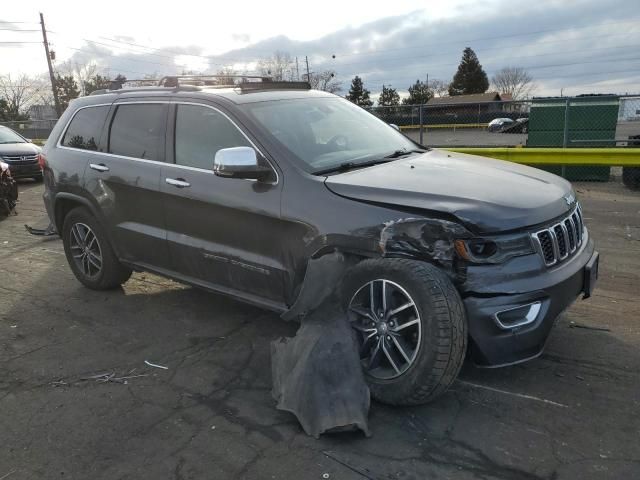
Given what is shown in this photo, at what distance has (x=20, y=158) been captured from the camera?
13.6 meters

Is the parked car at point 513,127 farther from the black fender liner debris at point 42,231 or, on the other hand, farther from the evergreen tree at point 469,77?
the evergreen tree at point 469,77

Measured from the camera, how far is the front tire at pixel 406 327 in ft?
9.59

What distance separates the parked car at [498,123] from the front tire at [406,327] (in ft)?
80.5

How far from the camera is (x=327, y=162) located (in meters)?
3.83

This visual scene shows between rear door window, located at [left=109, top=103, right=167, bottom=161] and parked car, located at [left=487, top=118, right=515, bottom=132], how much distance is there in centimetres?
2358

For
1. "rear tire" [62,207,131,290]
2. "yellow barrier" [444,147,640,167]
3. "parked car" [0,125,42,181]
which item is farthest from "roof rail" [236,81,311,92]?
"parked car" [0,125,42,181]

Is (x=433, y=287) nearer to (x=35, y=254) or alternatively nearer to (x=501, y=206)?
(x=501, y=206)

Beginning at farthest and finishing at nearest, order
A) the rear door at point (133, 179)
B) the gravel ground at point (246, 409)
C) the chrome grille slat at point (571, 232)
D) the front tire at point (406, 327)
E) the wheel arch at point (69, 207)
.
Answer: the wheel arch at point (69, 207) → the rear door at point (133, 179) → the chrome grille slat at point (571, 232) → the front tire at point (406, 327) → the gravel ground at point (246, 409)

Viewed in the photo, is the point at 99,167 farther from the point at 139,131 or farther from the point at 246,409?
the point at 246,409

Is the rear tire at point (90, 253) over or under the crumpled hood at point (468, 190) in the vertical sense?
under

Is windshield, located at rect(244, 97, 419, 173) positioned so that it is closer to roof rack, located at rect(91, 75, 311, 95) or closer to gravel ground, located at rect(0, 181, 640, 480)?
roof rack, located at rect(91, 75, 311, 95)

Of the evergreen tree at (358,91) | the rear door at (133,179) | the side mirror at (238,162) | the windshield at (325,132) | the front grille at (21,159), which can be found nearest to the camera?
the side mirror at (238,162)

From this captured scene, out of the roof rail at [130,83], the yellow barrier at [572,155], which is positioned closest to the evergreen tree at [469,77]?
the yellow barrier at [572,155]

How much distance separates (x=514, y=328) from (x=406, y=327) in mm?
582
